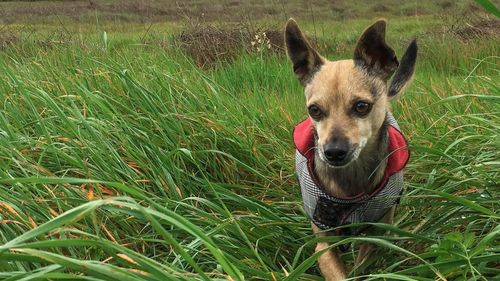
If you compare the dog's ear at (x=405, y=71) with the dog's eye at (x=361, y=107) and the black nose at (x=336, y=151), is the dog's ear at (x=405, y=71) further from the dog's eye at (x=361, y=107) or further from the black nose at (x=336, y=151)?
the black nose at (x=336, y=151)

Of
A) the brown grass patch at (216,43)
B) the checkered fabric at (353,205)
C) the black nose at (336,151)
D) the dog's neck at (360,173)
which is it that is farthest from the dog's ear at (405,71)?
the brown grass patch at (216,43)

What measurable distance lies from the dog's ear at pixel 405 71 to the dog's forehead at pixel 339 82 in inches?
9.6

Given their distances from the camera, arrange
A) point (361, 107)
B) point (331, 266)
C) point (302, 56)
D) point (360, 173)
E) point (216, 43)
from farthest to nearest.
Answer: point (216, 43), point (302, 56), point (360, 173), point (361, 107), point (331, 266)

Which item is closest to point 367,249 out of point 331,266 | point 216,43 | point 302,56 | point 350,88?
point 331,266

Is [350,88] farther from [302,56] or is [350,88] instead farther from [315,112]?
[302,56]

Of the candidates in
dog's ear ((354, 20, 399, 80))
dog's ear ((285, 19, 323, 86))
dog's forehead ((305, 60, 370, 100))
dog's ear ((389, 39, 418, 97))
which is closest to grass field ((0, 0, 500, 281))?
dog's ear ((389, 39, 418, 97))

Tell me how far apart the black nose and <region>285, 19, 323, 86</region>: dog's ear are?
0.62m

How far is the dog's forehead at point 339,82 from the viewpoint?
2.51 metres

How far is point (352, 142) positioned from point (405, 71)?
646mm

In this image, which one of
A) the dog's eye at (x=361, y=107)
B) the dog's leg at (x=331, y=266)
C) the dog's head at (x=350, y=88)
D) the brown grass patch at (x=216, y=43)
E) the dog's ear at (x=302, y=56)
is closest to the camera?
the dog's leg at (x=331, y=266)

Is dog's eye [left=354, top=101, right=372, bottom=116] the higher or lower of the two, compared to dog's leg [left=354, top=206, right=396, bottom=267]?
higher

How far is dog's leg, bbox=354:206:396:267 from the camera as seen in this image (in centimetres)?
226

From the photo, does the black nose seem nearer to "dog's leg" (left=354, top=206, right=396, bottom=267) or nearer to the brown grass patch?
"dog's leg" (left=354, top=206, right=396, bottom=267)

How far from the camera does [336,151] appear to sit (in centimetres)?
229
